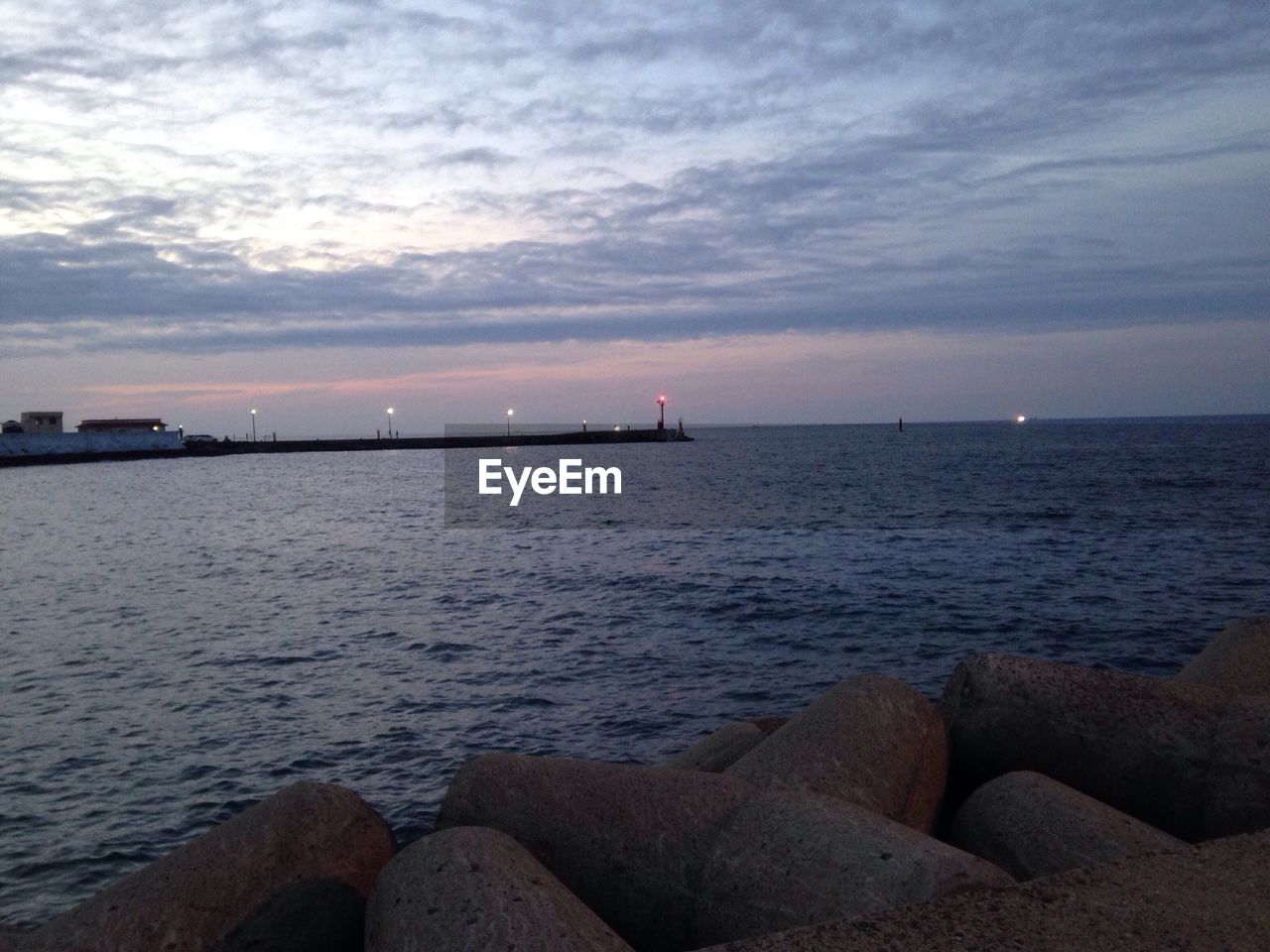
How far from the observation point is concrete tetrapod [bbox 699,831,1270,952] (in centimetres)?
305

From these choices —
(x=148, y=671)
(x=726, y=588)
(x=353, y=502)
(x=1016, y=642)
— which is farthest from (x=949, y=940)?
(x=353, y=502)

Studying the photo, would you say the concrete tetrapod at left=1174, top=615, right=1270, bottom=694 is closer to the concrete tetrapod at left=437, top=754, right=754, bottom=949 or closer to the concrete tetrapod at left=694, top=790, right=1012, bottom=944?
the concrete tetrapod at left=694, top=790, right=1012, bottom=944

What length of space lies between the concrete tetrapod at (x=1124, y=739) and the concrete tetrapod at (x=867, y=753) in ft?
1.14

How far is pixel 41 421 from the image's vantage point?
114 meters

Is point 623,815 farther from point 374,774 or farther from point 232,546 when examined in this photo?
point 232,546

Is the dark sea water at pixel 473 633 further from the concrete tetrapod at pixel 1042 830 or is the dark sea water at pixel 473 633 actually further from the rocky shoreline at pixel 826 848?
the concrete tetrapod at pixel 1042 830

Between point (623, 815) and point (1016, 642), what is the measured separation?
13793mm

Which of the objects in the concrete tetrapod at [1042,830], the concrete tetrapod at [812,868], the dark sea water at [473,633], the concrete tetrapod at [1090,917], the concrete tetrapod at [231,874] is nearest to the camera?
the concrete tetrapod at [1090,917]

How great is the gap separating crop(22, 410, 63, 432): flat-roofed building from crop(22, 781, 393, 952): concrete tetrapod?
422ft

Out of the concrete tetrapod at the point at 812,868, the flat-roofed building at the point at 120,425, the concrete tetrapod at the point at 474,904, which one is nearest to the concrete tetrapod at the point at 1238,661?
the concrete tetrapod at the point at 812,868

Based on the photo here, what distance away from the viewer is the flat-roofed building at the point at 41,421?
371 ft

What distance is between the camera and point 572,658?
16641mm

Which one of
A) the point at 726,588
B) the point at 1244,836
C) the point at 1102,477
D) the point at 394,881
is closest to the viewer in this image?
the point at 1244,836

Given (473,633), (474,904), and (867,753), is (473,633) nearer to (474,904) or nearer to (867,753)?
(867,753)
